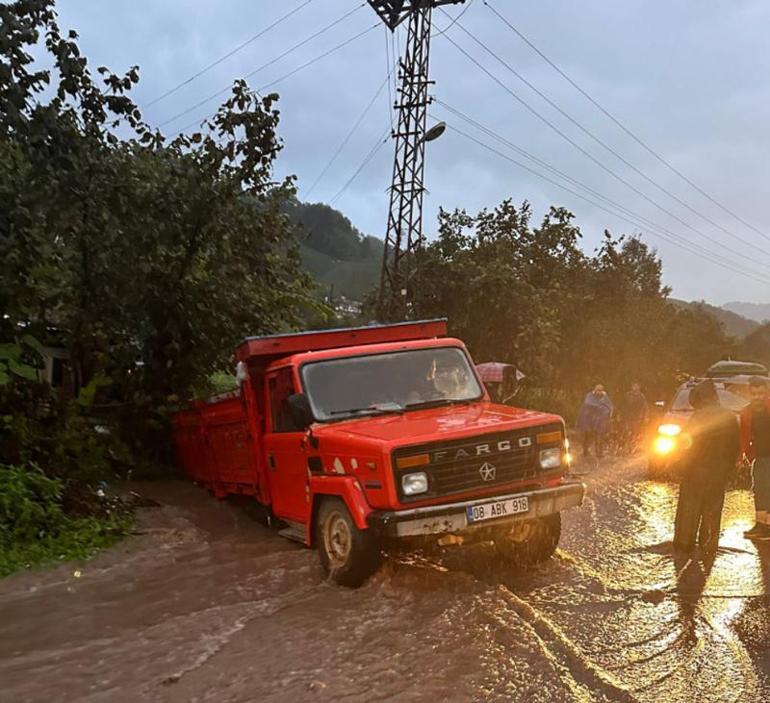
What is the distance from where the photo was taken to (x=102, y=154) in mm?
10797

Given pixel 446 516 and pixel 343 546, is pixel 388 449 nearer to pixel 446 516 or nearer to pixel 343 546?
pixel 446 516

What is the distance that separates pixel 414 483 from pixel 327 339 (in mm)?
2688

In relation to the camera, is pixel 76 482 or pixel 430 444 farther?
pixel 76 482

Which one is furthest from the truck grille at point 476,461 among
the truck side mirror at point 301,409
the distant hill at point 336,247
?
the distant hill at point 336,247

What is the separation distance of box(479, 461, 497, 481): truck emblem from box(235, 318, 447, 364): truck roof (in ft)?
8.22

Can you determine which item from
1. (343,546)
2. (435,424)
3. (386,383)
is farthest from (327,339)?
(343,546)

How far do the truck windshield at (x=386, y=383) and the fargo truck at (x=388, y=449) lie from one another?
1cm

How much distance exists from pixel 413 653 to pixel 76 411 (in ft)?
25.7

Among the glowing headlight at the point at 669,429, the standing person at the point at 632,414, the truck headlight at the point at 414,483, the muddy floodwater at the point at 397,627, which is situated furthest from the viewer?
the standing person at the point at 632,414

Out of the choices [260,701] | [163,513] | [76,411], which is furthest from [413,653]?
[76,411]

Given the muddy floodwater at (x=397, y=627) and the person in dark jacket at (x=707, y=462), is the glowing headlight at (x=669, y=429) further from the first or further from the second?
the person in dark jacket at (x=707, y=462)

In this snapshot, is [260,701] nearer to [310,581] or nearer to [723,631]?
[310,581]

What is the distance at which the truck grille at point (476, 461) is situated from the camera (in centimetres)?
616

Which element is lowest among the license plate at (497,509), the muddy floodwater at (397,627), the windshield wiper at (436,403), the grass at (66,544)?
the muddy floodwater at (397,627)
